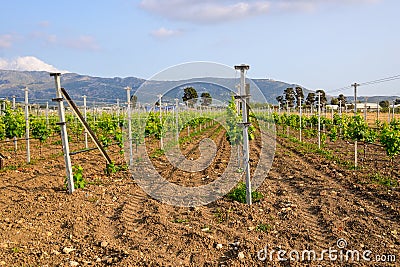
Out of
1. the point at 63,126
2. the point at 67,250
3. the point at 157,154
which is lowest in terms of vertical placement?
the point at 67,250

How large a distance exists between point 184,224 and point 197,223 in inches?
8.0

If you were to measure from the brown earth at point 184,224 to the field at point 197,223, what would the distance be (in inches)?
0.6

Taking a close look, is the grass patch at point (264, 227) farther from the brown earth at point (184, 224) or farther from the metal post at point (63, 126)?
the metal post at point (63, 126)

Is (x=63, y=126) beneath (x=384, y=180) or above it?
above

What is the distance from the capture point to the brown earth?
470 centimetres

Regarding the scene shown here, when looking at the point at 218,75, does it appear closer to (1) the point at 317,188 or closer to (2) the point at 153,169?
(1) the point at 317,188

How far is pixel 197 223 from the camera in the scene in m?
5.87

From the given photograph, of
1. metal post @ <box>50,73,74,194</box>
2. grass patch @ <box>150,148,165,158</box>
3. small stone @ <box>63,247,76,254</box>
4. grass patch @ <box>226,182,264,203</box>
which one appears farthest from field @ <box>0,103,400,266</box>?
grass patch @ <box>150,148,165,158</box>

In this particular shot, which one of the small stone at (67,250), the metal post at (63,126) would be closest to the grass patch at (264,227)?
the small stone at (67,250)

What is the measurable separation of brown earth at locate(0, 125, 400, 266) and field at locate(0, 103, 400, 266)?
1 cm

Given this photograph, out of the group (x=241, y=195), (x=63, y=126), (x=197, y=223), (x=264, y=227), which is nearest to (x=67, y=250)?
(x=197, y=223)

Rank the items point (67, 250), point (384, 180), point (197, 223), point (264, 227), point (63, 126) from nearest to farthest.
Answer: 1. point (67, 250)
2. point (264, 227)
3. point (197, 223)
4. point (63, 126)
5. point (384, 180)

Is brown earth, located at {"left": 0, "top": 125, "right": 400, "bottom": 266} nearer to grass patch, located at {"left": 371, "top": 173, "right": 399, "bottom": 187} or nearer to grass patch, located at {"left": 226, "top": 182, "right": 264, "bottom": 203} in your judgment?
grass patch, located at {"left": 226, "top": 182, "right": 264, "bottom": 203}

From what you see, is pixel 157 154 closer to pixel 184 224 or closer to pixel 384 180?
pixel 384 180
